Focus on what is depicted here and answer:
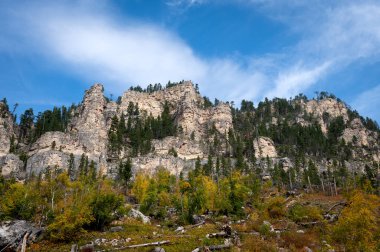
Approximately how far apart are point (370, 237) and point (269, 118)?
164m

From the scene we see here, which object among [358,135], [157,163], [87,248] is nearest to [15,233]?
[87,248]

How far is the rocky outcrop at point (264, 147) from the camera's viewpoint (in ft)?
462

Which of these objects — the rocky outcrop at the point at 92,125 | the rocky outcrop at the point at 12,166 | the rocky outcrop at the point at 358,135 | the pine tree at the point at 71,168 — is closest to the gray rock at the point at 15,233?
the pine tree at the point at 71,168

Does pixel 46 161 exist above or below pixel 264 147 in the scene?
below

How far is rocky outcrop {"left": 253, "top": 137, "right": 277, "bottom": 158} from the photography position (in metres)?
141

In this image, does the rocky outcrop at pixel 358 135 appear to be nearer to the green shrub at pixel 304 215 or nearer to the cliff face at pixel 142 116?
the cliff face at pixel 142 116

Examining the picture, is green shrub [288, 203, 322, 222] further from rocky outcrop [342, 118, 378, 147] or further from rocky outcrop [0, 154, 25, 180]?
rocky outcrop [342, 118, 378, 147]

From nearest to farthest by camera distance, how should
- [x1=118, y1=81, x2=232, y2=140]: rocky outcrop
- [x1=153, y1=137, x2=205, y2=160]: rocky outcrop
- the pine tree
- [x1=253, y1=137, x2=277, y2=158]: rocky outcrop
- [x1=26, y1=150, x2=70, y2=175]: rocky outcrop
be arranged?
the pine tree → [x1=26, y1=150, x2=70, y2=175]: rocky outcrop → [x1=153, y1=137, x2=205, y2=160]: rocky outcrop → [x1=253, y1=137, x2=277, y2=158]: rocky outcrop → [x1=118, y1=81, x2=232, y2=140]: rocky outcrop

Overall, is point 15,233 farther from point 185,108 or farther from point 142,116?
point 142,116

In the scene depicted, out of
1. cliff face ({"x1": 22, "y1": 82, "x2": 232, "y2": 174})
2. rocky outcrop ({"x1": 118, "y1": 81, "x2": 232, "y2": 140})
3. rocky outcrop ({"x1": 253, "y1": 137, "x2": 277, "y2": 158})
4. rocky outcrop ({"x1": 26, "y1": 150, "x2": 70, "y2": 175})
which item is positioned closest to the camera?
rocky outcrop ({"x1": 26, "y1": 150, "x2": 70, "y2": 175})

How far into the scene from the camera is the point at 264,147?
14375 centimetres

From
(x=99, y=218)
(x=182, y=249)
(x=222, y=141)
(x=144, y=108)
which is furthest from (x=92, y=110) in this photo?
(x=182, y=249)

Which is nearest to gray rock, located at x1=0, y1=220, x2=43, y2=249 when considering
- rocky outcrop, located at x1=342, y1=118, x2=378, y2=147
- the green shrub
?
the green shrub

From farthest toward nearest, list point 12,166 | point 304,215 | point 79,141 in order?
point 79,141 → point 12,166 → point 304,215
